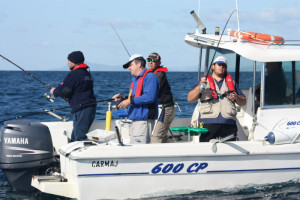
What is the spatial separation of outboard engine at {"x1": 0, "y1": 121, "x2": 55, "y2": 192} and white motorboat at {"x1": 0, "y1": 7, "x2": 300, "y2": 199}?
0.04ft

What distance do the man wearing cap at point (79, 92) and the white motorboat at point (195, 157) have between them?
1.82 ft

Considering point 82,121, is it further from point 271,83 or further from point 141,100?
point 271,83

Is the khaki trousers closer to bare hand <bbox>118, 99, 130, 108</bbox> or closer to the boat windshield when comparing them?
bare hand <bbox>118, 99, 130, 108</bbox>

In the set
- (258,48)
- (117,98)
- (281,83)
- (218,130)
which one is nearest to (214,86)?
(218,130)

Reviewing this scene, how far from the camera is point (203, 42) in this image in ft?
24.5

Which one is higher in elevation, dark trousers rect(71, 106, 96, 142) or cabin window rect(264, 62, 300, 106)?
cabin window rect(264, 62, 300, 106)

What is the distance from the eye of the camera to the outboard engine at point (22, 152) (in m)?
6.45

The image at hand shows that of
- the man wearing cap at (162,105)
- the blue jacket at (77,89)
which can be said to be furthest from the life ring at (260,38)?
the blue jacket at (77,89)

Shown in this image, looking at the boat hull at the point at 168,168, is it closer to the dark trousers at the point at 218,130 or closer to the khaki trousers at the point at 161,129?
the dark trousers at the point at 218,130

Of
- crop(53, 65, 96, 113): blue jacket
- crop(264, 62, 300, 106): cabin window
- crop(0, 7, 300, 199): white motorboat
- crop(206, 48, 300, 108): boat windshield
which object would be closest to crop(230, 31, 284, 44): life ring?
crop(0, 7, 300, 199): white motorboat

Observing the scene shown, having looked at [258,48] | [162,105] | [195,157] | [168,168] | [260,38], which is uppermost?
[260,38]

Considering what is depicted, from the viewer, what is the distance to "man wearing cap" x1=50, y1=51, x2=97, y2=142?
6.88 meters

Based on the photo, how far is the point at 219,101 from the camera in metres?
6.67

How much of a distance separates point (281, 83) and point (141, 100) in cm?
192
